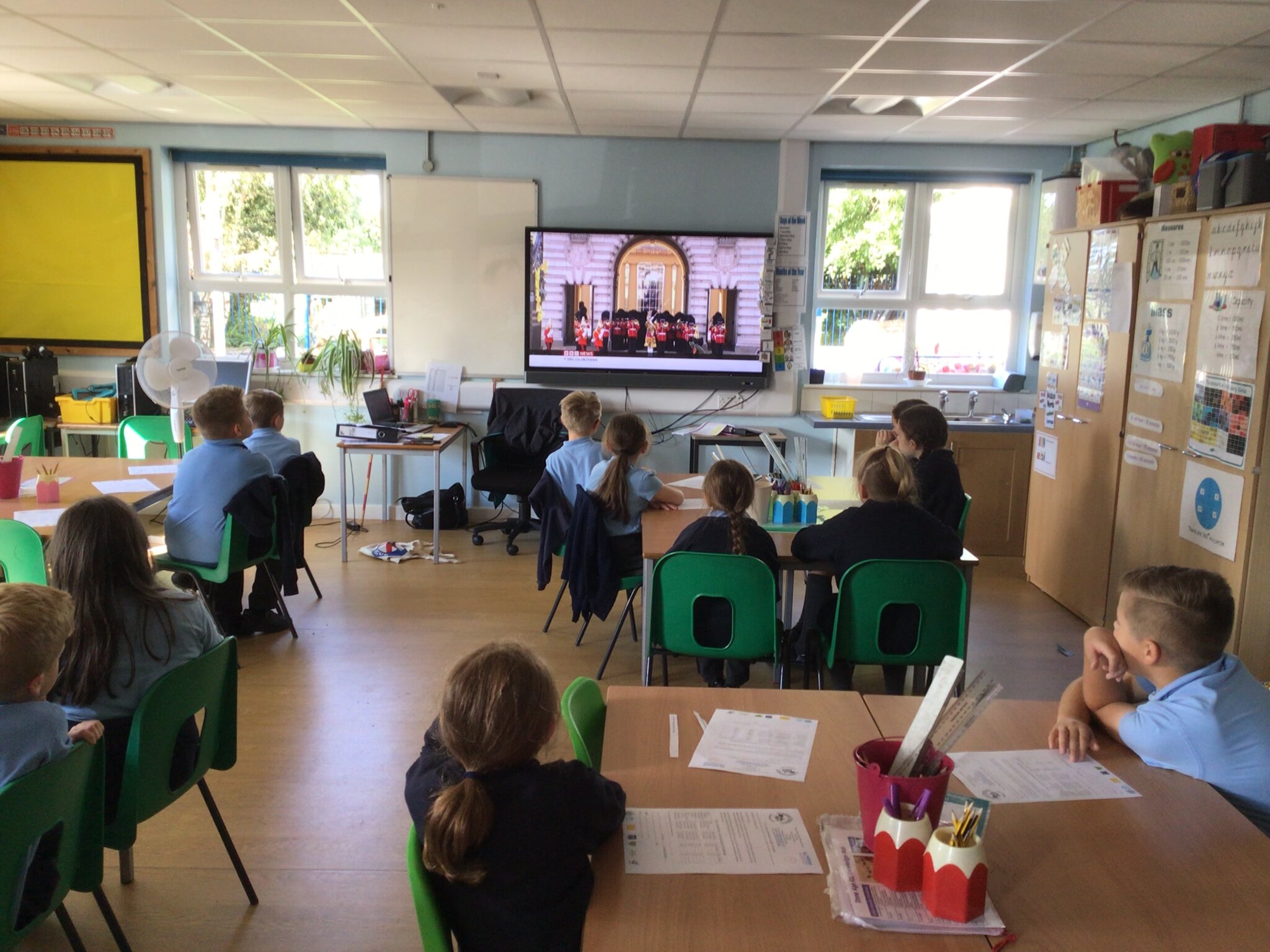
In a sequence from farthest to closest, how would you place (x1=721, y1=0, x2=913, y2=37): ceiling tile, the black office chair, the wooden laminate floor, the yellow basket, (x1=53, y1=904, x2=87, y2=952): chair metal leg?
the yellow basket → the black office chair → (x1=721, y1=0, x2=913, y2=37): ceiling tile → the wooden laminate floor → (x1=53, y1=904, x2=87, y2=952): chair metal leg

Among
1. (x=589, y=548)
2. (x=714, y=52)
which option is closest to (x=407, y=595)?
(x=589, y=548)

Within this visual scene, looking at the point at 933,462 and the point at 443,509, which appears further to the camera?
Answer: the point at 443,509

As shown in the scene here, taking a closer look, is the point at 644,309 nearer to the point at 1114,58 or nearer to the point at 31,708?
the point at 1114,58

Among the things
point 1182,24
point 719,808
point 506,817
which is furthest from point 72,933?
point 1182,24

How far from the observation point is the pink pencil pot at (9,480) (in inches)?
146

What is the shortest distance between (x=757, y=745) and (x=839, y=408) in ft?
15.2

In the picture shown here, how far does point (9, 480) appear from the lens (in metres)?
3.72

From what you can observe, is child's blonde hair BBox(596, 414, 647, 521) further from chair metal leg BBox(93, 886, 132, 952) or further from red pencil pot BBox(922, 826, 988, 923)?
red pencil pot BBox(922, 826, 988, 923)

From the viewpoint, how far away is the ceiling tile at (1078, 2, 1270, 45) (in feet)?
10.8

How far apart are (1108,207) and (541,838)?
4.44 m

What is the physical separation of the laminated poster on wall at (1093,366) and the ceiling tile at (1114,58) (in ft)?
3.62

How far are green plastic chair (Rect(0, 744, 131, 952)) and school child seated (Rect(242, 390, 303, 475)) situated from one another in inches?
107

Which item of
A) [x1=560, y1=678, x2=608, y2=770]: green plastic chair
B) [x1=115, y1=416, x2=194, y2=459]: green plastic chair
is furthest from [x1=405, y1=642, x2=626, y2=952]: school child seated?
[x1=115, y1=416, x2=194, y2=459]: green plastic chair

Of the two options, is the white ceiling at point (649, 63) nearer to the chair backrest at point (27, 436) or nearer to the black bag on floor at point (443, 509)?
the chair backrest at point (27, 436)
